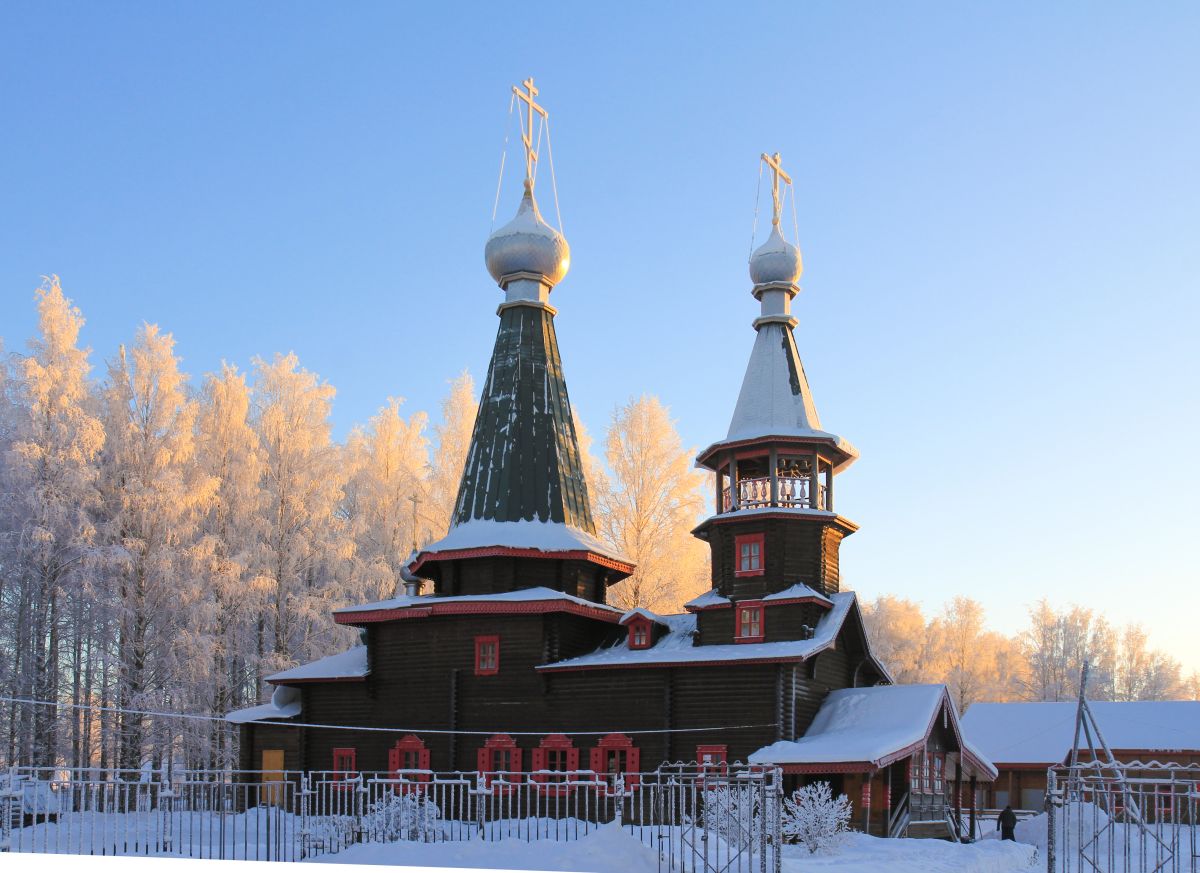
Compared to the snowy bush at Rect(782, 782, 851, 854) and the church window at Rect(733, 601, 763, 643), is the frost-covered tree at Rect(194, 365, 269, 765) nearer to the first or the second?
the church window at Rect(733, 601, 763, 643)

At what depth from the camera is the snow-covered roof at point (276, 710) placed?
26.6 m

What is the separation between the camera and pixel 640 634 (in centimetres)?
2406

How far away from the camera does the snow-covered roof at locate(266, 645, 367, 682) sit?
84.3ft

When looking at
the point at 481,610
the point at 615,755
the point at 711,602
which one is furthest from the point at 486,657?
the point at 711,602

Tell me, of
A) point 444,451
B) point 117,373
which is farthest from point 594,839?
point 444,451

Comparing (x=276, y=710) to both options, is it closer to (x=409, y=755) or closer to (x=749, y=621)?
(x=409, y=755)

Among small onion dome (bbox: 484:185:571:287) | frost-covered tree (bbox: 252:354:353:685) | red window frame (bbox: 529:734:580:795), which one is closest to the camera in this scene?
red window frame (bbox: 529:734:580:795)

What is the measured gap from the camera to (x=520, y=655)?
24250 mm

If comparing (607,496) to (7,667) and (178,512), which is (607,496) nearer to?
(178,512)

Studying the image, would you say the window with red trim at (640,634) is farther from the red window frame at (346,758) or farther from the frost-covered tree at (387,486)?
the frost-covered tree at (387,486)

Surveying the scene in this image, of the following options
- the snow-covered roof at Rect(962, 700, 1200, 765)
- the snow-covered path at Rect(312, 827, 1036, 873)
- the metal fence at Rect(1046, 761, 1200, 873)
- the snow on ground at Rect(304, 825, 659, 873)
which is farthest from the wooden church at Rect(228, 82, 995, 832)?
the snow-covered roof at Rect(962, 700, 1200, 765)

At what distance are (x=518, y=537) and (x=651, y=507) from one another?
8.63 meters

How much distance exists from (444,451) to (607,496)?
4.95m

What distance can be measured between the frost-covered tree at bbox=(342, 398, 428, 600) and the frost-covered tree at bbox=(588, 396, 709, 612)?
5.21m
